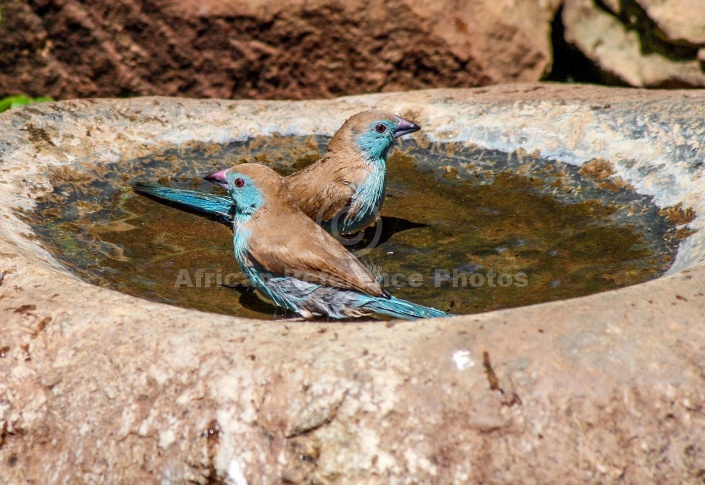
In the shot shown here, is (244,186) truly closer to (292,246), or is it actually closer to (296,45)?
(292,246)

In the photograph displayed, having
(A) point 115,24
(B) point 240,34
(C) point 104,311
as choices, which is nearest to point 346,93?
(B) point 240,34

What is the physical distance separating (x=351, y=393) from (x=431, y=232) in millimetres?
1980

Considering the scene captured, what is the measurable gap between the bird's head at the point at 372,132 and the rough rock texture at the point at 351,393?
2124 millimetres

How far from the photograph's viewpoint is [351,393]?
2.72m

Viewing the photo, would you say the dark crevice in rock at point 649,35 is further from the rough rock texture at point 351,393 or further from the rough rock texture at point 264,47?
the rough rock texture at point 351,393

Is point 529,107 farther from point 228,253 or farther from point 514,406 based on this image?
point 514,406

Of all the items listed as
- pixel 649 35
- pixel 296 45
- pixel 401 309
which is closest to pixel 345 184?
pixel 401 309

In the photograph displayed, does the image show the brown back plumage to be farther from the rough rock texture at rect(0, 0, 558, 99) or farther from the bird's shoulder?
the rough rock texture at rect(0, 0, 558, 99)

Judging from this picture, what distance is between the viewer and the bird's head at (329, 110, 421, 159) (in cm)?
503

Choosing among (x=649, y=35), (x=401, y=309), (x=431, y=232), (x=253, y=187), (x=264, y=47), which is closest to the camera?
(x=401, y=309)

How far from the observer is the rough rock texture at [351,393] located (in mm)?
2701

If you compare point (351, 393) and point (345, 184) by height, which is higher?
point (351, 393)

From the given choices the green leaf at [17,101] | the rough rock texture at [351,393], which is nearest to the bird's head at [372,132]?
the rough rock texture at [351,393]

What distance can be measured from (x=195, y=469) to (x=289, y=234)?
1.50m
